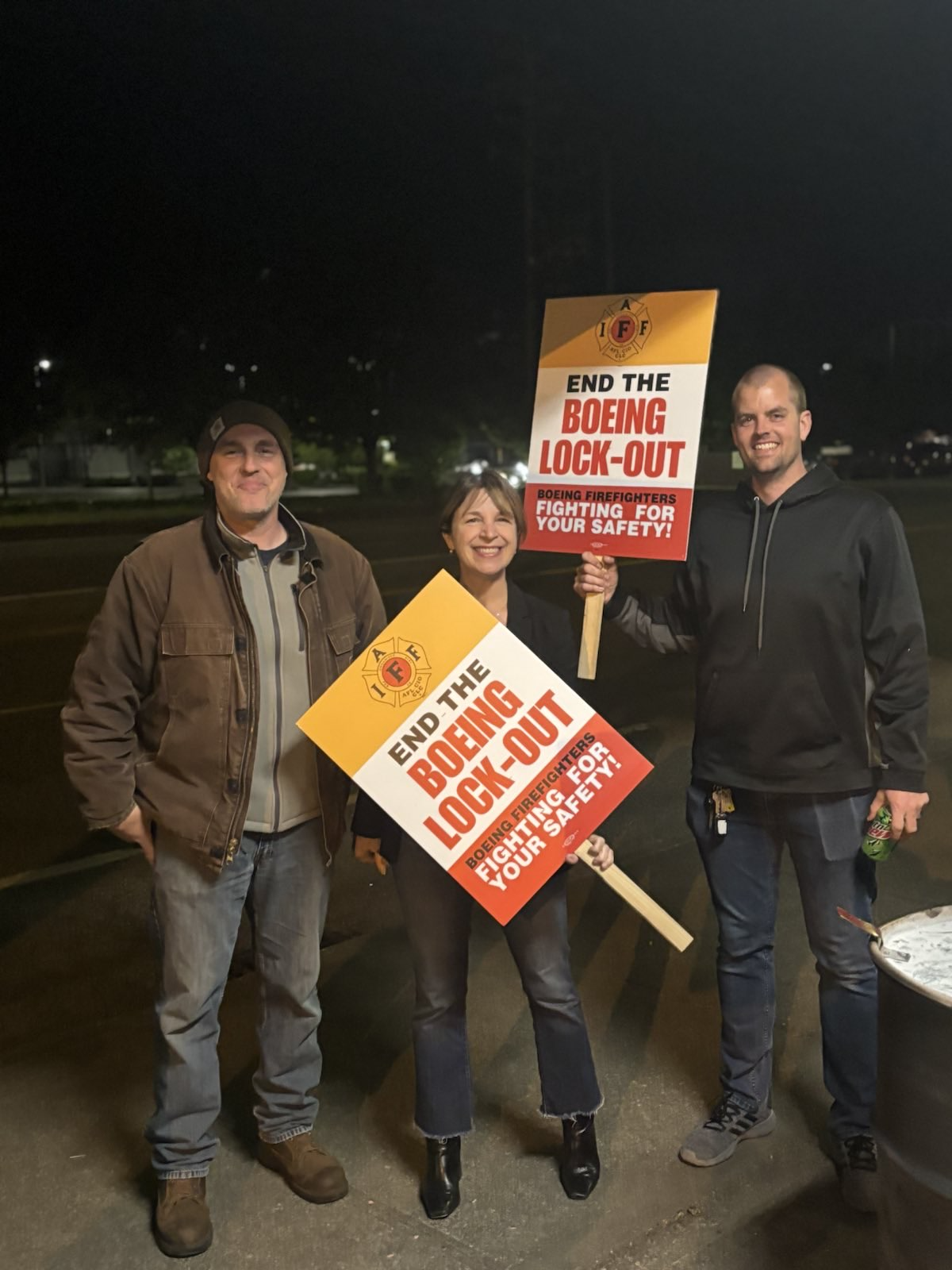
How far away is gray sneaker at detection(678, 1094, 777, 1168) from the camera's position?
145 inches

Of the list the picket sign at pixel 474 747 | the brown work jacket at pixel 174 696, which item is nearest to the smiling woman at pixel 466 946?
the picket sign at pixel 474 747

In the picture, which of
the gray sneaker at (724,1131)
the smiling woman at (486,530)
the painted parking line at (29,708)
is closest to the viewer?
the smiling woman at (486,530)

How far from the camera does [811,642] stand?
350cm

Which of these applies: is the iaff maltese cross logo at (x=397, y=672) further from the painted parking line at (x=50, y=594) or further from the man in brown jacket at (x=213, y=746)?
the painted parking line at (x=50, y=594)

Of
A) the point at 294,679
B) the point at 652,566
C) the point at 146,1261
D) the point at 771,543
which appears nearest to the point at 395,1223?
the point at 146,1261

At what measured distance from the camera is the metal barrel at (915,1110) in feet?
7.97

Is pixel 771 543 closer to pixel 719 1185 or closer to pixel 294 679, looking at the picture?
pixel 294 679

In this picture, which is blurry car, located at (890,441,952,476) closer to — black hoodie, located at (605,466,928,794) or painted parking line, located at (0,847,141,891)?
painted parking line, located at (0,847,141,891)

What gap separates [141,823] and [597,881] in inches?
126

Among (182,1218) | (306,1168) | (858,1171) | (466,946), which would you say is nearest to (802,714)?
(466,946)

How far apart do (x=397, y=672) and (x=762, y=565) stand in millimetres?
1042

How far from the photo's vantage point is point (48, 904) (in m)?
5.93

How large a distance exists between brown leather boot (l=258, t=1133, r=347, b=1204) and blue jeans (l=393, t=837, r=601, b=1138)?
0.29 metres

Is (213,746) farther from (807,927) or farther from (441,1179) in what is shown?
(807,927)
